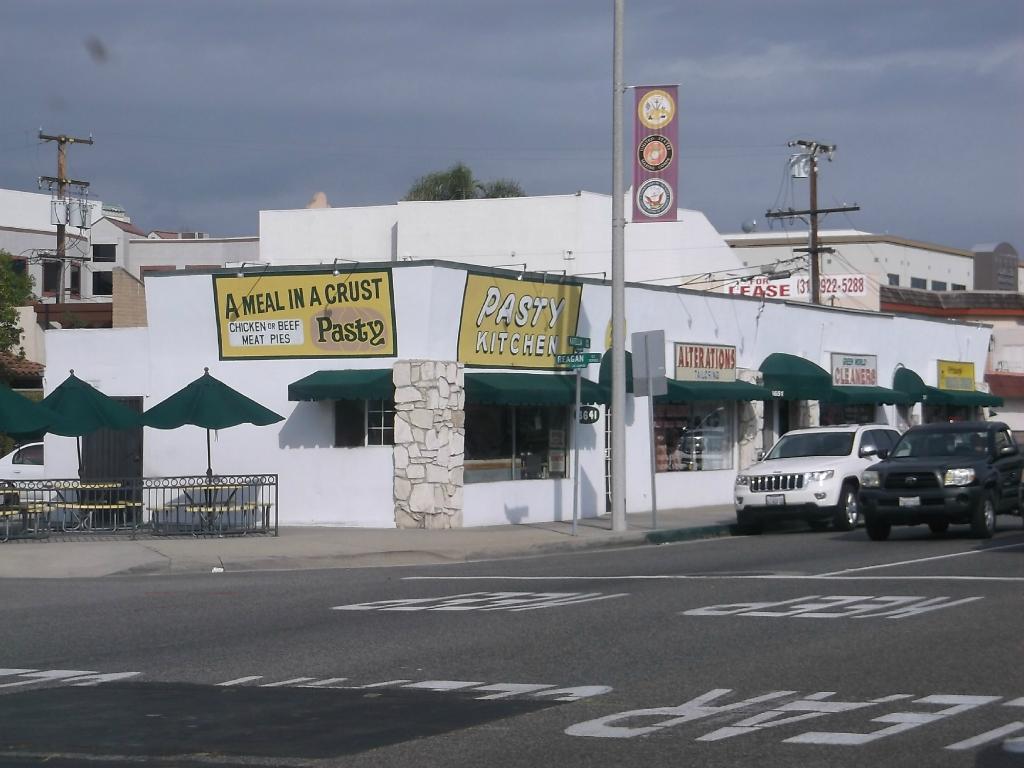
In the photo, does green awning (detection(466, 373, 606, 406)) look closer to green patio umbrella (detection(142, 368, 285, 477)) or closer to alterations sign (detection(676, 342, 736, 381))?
green patio umbrella (detection(142, 368, 285, 477))

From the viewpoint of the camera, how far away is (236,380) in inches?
1012

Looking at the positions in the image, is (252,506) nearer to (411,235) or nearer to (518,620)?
(518,620)

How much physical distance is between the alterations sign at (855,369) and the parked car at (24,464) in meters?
20.0

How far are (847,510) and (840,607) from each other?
38.2 feet

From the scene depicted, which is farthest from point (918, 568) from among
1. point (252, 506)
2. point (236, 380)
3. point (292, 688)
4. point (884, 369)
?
point (884, 369)

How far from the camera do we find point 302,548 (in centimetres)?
2088

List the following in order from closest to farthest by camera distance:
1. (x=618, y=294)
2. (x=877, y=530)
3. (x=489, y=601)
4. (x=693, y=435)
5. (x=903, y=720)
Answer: (x=903, y=720)
(x=489, y=601)
(x=877, y=530)
(x=618, y=294)
(x=693, y=435)

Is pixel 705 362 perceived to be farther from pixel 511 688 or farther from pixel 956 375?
pixel 511 688

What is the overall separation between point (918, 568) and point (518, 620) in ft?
21.3

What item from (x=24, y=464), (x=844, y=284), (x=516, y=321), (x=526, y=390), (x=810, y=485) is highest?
(x=844, y=284)

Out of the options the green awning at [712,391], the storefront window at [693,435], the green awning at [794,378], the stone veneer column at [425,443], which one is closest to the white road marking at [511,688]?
the stone veneer column at [425,443]

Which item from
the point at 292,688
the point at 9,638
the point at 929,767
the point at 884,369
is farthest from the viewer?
the point at 884,369

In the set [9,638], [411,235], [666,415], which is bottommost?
[9,638]

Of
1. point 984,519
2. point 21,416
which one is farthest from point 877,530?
point 21,416
